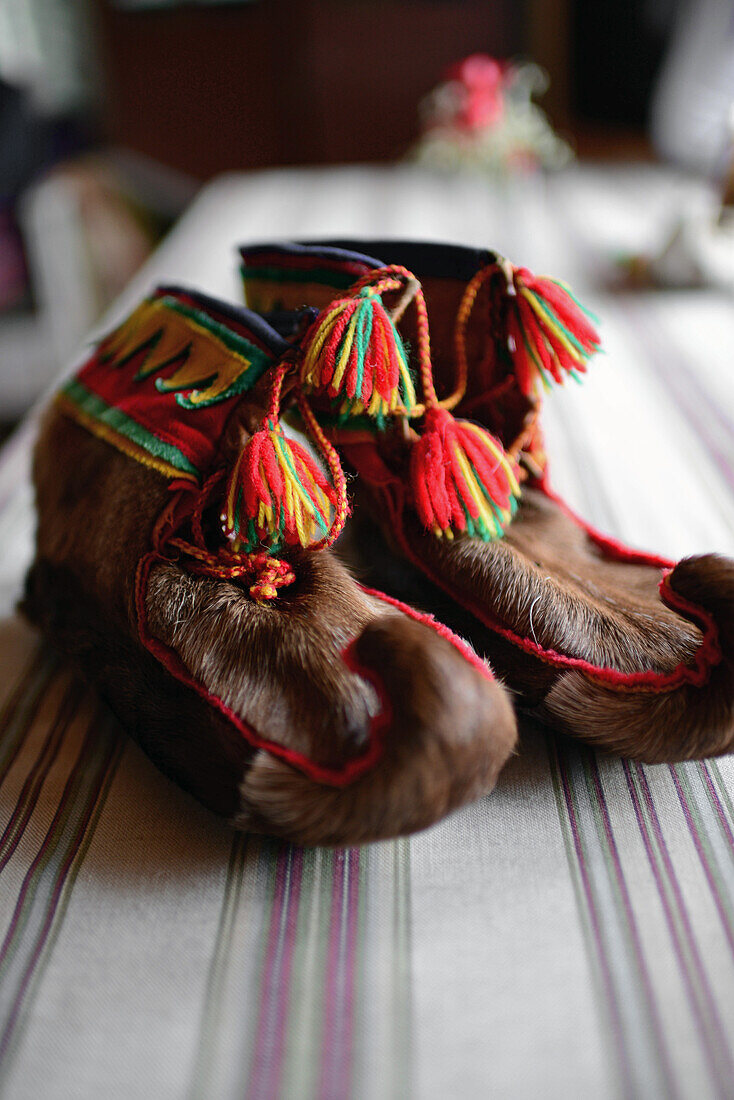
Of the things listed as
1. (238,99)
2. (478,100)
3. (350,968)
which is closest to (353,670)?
(350,968)

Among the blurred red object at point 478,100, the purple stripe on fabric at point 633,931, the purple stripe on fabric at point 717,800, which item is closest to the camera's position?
the purple stripe on fabric at point 633,931

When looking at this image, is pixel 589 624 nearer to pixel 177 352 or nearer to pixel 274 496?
pixel 274 496

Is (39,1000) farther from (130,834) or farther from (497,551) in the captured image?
(497,551)

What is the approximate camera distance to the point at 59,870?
0.48 metres

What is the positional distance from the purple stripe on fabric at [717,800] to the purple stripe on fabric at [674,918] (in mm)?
38

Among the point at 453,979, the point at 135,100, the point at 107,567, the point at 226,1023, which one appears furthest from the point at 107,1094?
the point at 135,100

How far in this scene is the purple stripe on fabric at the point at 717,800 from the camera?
475 millimetres

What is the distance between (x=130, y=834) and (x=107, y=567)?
17 cm

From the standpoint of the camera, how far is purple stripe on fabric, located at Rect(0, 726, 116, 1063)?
408 mm

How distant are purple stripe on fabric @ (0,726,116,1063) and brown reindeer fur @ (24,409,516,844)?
0.15 ft

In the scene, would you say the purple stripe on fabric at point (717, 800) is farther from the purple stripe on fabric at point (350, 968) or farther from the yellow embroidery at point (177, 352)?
the yellow embroidery at point (177, 352)

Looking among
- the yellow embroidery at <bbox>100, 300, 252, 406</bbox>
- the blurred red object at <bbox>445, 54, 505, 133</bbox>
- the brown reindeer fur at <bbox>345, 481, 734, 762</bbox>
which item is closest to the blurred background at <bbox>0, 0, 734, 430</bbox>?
the blurred red object at <bbox>445, 54, 505, 133</bbox>

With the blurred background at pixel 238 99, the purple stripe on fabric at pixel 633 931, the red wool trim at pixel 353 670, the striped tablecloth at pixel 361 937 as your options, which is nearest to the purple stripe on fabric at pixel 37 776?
the striped tablecloth at pixel 361 937

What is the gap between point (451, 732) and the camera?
38cm
